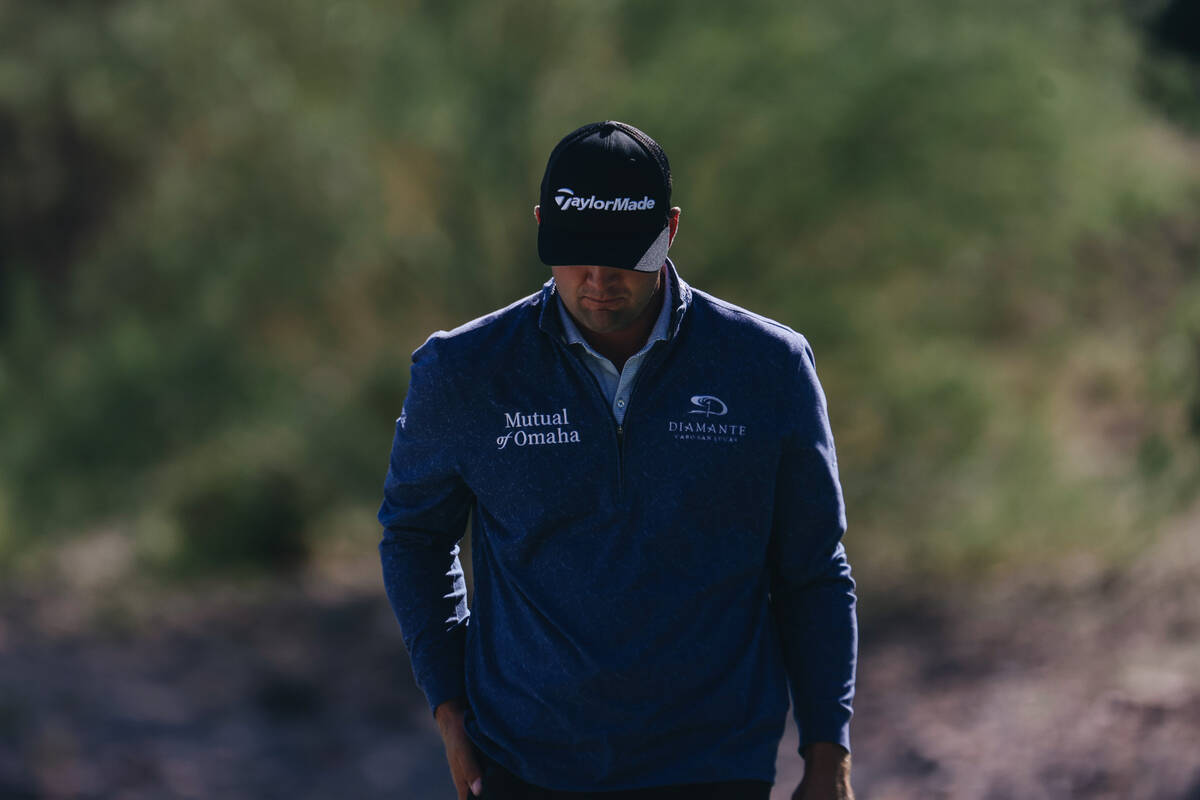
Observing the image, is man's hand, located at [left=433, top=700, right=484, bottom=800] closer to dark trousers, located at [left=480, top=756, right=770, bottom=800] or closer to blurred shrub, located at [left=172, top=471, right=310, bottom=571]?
dark trousers, located at [left=480, top=756, right=770, bottom=800]

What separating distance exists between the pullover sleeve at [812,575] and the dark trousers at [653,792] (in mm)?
141

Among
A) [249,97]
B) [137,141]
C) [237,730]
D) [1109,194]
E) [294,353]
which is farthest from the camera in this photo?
[137,141]

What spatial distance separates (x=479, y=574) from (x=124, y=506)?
9.97 meters

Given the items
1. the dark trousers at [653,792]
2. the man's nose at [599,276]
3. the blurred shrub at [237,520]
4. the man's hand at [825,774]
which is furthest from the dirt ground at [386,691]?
the man's nose at [599,276]

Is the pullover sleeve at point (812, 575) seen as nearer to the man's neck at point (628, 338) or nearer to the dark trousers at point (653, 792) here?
the dark trousers at point (653, 792)

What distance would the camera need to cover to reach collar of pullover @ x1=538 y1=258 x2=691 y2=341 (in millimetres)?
2508

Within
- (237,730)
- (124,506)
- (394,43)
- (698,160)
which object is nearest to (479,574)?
(237,730)

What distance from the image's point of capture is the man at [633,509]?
242 centimetres

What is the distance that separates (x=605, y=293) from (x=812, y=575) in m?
0.59

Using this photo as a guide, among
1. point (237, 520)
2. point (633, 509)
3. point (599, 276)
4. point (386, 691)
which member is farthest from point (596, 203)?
point (237, 520)

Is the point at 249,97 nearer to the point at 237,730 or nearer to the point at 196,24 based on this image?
the point at 196,24

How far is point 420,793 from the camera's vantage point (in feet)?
25.8

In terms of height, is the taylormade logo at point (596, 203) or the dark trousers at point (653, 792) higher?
the taylormade logo at point (596, 203)

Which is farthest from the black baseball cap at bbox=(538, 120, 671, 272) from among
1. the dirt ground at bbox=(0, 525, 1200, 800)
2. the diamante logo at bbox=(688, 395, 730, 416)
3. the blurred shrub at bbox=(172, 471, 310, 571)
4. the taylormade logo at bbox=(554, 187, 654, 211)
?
the blurred shrub at bbox=(172, 471, 310, 571)
